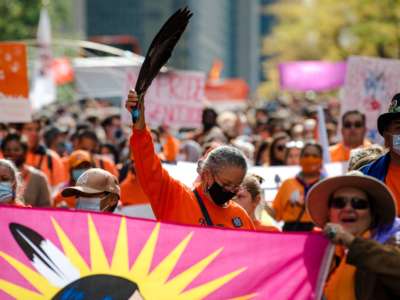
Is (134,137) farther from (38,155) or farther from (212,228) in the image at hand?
(38,155)

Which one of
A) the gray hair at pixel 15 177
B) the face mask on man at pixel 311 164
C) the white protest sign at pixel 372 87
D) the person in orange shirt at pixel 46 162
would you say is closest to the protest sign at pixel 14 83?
the person in orange shirt at pixel 46 162

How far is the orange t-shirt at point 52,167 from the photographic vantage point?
11.6 meters

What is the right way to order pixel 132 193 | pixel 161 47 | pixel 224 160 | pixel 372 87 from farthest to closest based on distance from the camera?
pixel 372 87, pixel 132 193, pixel 161 47, pixel 224 160

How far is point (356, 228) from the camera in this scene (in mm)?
4758

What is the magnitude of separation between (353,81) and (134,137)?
23.8 feet

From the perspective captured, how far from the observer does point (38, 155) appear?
11938mm

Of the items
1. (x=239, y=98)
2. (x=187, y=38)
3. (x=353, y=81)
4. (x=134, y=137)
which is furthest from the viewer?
(x=187, y=38)

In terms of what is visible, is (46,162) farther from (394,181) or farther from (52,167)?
(394,181)

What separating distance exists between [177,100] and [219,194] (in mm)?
9035

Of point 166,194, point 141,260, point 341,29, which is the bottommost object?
point 141,260

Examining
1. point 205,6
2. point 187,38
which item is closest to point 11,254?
point 187,38

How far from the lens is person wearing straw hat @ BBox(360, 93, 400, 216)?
20.3 ft

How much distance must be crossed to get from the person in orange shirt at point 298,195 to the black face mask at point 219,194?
3.34m

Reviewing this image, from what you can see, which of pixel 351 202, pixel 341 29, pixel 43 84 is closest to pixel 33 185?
pixel 351 202
